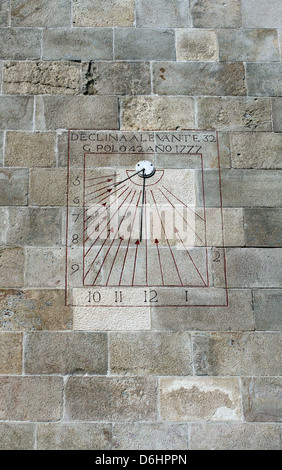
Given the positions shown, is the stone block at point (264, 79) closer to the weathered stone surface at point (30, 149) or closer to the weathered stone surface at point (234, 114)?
the weathered stone surface at point (234, 114)

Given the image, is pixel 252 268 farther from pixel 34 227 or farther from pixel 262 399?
pixel 34 227

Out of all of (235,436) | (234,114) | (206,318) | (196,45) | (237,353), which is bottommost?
(235,436)

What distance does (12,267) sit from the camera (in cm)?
386

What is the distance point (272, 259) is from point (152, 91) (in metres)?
1.62

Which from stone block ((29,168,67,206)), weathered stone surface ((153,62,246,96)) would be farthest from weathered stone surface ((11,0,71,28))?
stone block ((29,168,67,206))

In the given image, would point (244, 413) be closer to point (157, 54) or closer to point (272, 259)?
point (272, 259)

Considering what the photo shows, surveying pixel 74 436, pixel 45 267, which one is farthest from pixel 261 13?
pixel 74 436

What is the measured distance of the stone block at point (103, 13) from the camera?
4.38m

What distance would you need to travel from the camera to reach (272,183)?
13.4 ft

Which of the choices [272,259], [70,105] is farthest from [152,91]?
[272,259]

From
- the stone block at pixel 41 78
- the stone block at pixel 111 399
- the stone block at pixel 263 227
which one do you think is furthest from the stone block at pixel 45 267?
the stone block at pixel 263 227

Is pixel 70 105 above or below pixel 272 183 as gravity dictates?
above

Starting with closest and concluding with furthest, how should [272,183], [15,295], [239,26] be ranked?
[15,295] < [272,183] < [239,26]

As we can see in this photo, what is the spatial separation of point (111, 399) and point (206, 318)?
870 mm
